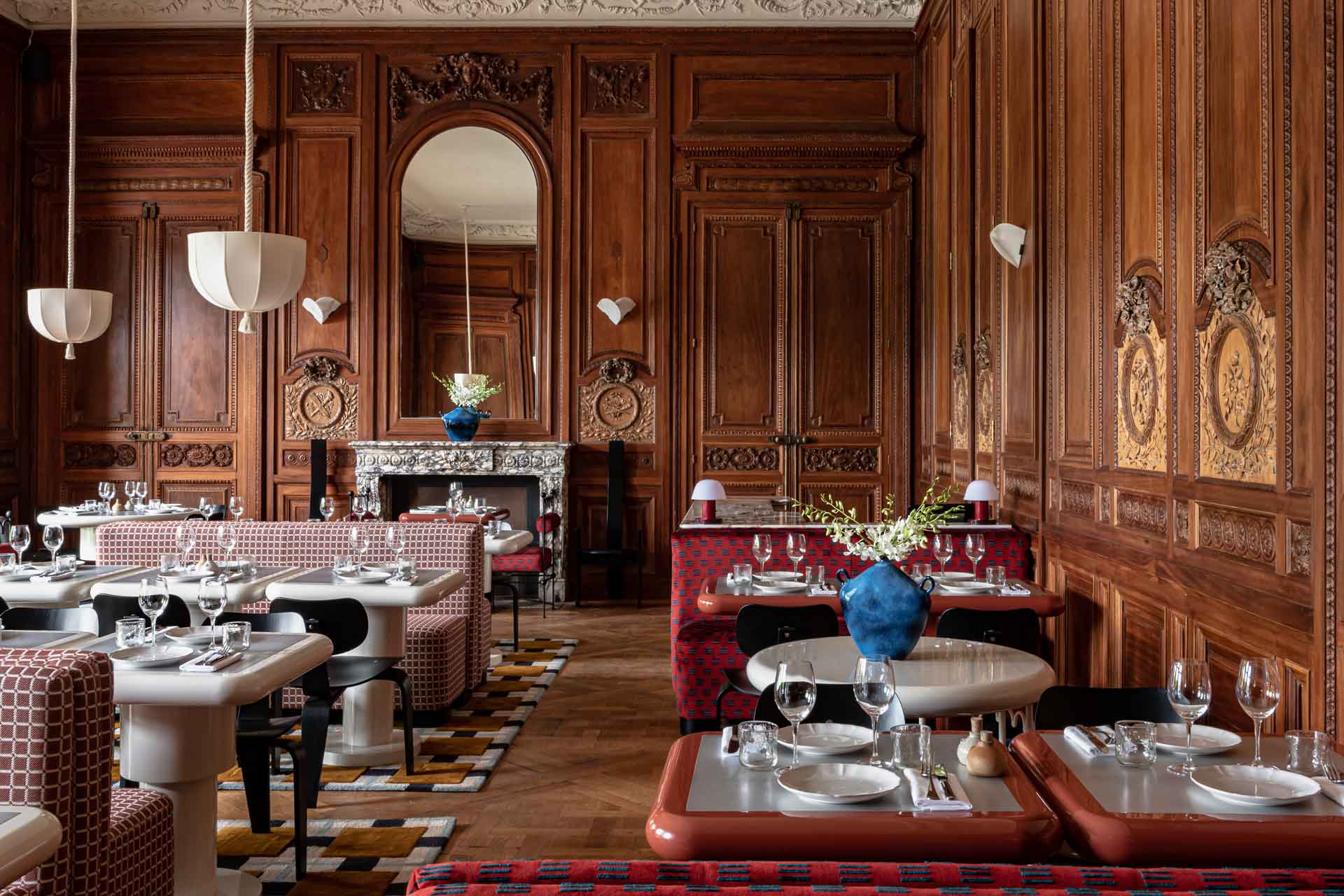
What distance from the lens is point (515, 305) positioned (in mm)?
10203

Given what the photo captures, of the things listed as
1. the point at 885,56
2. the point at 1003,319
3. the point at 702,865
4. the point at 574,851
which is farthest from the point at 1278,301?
the point at 885,56

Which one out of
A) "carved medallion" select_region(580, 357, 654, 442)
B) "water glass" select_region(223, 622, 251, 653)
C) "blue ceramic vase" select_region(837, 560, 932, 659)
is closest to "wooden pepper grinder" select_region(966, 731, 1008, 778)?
"blue ceramic vase" select_region(837, 560, 932, 659)

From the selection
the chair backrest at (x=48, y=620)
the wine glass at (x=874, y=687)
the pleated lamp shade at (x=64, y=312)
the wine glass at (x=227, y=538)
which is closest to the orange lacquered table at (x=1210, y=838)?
the wine glass at (x=874, y=687)

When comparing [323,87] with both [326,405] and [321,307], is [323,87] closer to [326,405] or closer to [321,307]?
[321,307]

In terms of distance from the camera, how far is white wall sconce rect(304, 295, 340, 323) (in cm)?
1009

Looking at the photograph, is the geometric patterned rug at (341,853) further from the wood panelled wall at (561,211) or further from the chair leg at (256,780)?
the wood panelled wall at (561,211)

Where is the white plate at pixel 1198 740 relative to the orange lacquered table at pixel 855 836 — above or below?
above

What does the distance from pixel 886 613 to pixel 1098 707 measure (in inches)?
25.8

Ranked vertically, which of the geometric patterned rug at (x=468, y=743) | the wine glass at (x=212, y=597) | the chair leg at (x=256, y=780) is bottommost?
the geometric patterned rug at (x=468, y=743)

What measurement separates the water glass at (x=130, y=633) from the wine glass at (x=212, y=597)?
0.70 feet

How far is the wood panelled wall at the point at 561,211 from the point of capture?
10000mm

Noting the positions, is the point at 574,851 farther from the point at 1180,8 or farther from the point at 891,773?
the point at 1180,8

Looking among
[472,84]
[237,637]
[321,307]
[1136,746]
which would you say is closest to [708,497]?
[237,637]

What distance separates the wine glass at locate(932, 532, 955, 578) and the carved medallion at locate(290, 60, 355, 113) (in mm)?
7044
